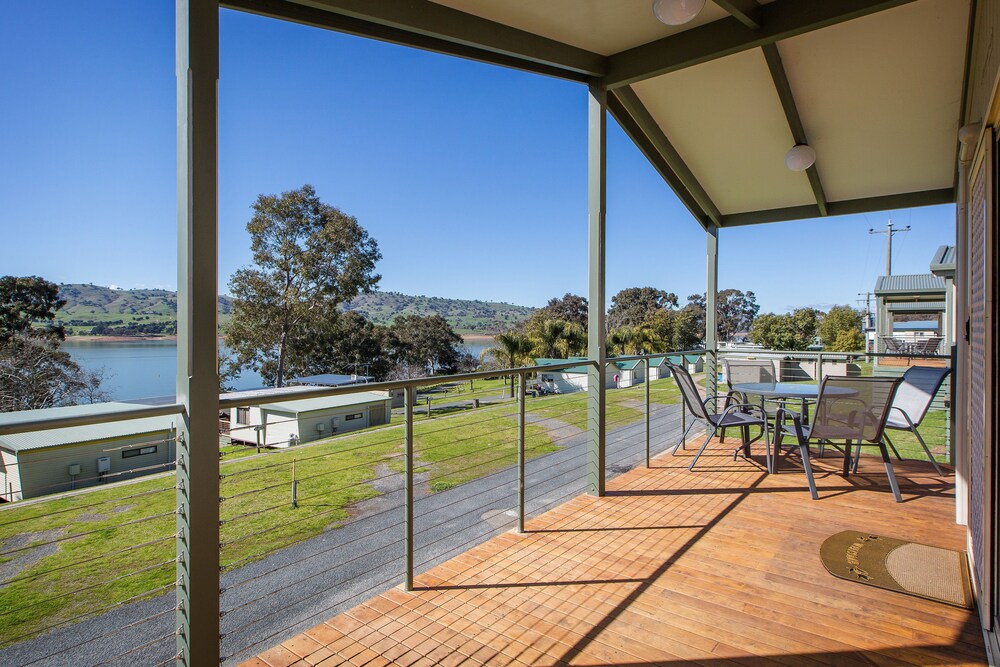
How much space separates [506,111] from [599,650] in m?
31.3

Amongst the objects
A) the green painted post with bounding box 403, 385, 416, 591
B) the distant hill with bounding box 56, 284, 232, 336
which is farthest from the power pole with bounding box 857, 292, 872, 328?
the green painted post with bounding box 403, 385, 416, 591

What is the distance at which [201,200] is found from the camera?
5.05ft

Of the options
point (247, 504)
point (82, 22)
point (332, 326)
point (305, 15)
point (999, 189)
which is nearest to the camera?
point (999, 189)

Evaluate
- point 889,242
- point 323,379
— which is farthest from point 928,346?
point 323,379

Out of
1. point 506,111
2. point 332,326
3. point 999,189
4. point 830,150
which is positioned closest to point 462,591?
point 999,189

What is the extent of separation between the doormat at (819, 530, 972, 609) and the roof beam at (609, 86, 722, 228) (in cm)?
279

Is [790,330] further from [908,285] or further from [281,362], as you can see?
[281,362]

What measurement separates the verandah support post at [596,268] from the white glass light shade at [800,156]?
4.69 ft

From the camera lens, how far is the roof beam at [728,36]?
244 cm

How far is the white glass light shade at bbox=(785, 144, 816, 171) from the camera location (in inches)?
143

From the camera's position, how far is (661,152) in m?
3.97

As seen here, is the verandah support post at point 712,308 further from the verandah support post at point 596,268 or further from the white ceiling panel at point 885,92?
the verandah support post at point 596,268

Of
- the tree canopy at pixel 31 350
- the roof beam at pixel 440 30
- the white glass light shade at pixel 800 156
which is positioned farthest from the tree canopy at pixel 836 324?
the tree canopy at pixel 31 350

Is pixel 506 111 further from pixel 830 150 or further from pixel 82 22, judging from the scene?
pixel 830 150
